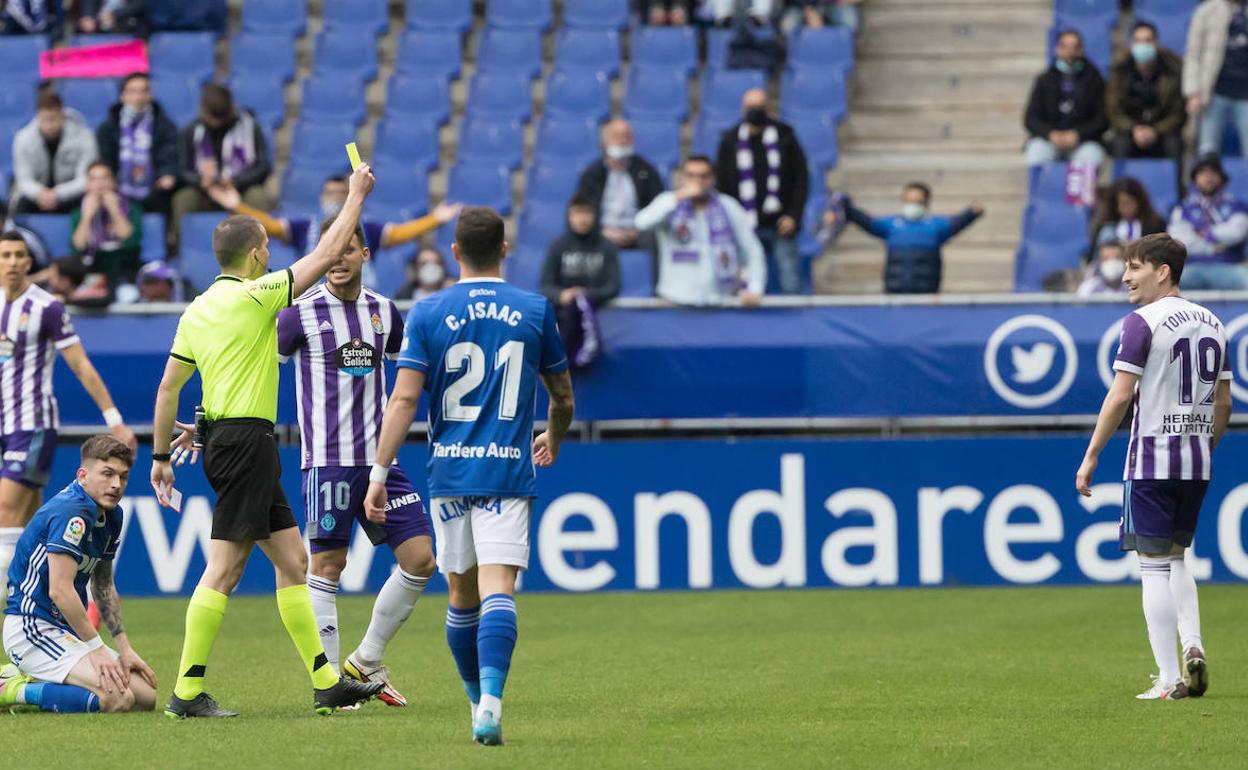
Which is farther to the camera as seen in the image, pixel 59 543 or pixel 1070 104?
pixel 1070 104

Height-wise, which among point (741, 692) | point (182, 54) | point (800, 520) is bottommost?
point (800, 520)

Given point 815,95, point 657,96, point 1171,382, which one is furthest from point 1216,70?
point 1171,382

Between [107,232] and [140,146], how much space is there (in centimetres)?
158

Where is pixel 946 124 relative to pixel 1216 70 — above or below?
below

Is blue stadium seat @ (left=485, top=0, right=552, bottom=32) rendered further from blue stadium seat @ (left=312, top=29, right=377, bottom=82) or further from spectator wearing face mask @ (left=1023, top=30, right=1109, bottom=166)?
spectator wearing face mask @ (left=1023, top=30, right=1109, bottom=166)

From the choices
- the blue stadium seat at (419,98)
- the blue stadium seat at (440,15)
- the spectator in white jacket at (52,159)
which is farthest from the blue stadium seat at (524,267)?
the blue stadium seat at (440,15)

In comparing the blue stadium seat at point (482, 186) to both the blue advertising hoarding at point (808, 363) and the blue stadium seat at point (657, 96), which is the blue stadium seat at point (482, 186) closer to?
the blue stadium seat at point (657, 96)

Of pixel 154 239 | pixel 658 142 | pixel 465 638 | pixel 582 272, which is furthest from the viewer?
pixel 658 142

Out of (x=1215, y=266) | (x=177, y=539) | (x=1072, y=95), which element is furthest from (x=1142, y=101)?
(x=177, y=539)

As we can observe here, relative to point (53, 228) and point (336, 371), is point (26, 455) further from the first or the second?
point (53, 228)

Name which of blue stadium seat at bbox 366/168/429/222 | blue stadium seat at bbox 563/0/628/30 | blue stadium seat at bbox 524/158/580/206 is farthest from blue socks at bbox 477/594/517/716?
blue stadium seat at bbox 563/0/628/30

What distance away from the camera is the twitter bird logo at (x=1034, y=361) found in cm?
1422

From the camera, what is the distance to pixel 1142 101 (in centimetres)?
1784

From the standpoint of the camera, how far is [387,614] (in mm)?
9133
